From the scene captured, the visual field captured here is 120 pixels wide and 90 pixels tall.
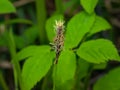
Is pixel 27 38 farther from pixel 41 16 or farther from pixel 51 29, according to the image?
pixel 51 29

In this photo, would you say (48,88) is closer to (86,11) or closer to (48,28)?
(48,28)

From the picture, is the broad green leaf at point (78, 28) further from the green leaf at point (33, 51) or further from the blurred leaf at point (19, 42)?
the blurred leaf at point (19, 42)

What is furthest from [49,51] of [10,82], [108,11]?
[108,11]

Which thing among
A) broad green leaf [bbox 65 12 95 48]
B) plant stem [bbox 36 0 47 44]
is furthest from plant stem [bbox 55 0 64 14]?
broad green leaf [bbox 65 12 95 48]

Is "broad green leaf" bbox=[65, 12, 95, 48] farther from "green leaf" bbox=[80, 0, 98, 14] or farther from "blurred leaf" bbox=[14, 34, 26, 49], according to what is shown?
"blurred leaf" bbox=[14, 34, 26, 49]

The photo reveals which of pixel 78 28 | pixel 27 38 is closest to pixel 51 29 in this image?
pixel 78 28

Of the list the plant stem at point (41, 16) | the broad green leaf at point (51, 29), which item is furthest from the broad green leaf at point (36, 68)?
the plant stem at point (41, 16)
